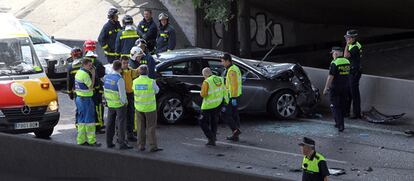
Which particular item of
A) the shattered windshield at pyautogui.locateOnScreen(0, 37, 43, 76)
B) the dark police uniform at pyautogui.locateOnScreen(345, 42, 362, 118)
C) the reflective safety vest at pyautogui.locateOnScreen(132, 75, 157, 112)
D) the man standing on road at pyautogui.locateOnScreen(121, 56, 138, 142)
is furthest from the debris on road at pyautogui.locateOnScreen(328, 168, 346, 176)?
the shattered windshield at pyautogui.locateOnScreen(0, 37, 43, 76)

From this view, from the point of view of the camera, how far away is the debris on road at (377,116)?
1595 centimetres

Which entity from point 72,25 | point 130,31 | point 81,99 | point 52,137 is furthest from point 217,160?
point 72,25

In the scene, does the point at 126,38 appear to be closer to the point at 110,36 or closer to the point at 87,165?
the point at 110,36

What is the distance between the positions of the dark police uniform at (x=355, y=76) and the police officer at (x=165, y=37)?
4.10 m

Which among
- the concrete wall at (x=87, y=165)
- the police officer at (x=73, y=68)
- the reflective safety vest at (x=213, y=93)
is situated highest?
the police officer at (x=73, y=68)

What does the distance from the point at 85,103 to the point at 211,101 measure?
222 centimetres

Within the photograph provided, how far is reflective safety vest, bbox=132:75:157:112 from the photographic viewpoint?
12922 mm

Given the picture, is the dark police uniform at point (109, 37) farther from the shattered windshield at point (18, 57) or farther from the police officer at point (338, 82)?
the police officer at point (338, 82)

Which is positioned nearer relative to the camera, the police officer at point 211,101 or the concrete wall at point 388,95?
the police officer at point 211,101

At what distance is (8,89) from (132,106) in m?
2.22

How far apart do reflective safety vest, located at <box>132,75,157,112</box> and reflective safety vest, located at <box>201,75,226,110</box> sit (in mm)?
1116

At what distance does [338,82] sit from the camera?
15.0 metres

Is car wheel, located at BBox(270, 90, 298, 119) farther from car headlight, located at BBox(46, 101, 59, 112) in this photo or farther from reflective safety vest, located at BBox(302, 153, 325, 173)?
reflective safety vest, located at BBox(302, 153, 325, 173)

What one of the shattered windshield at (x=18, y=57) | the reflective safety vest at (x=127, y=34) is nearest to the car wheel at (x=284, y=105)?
the reflective safety vest at (x=127, y=34)
